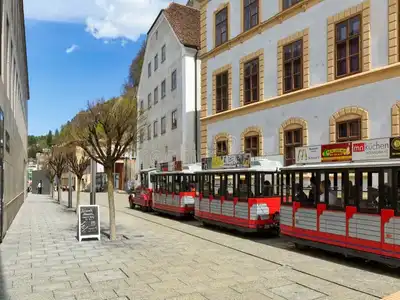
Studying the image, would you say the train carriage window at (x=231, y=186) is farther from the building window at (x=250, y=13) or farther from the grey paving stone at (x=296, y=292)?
the building window at (x=250, y=13)

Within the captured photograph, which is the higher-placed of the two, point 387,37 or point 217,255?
point 387,37

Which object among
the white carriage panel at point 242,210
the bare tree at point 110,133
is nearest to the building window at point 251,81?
the bare tree at point 110,133

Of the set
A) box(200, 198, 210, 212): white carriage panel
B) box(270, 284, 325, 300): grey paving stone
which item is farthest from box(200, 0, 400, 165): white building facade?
box(270, 284, 325, 300): grey paving stone

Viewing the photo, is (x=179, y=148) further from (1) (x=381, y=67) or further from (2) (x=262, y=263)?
(2) (x=262, y=263)

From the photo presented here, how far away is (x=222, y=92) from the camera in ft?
82.0

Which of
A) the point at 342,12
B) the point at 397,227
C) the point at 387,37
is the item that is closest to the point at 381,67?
the point at 387,37

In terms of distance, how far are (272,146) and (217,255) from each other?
427 inches

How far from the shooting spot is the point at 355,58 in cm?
1628

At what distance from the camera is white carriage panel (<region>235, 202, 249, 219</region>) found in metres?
13.7

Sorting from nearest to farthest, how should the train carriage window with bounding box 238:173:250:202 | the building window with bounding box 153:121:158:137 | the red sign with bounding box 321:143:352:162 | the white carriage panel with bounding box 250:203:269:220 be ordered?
the red sign with bounding box 321:143:352:162 < the white carriage panel with bounding box 250:203:269:220 < the train carriage window with bounding box 238:173:250:202 < the building window with bounding box 153:121:158:137

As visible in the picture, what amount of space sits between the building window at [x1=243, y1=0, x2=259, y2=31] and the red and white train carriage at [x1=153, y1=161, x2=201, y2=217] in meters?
8.28

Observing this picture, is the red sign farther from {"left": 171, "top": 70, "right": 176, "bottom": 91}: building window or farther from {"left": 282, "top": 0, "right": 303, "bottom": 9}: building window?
{"left": 171, "top": 70, "right": 176, "bottom": 91}: building window

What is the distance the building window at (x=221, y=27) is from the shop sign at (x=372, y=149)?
16559 mm

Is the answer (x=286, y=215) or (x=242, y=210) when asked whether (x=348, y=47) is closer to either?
(x=242, y=210)
